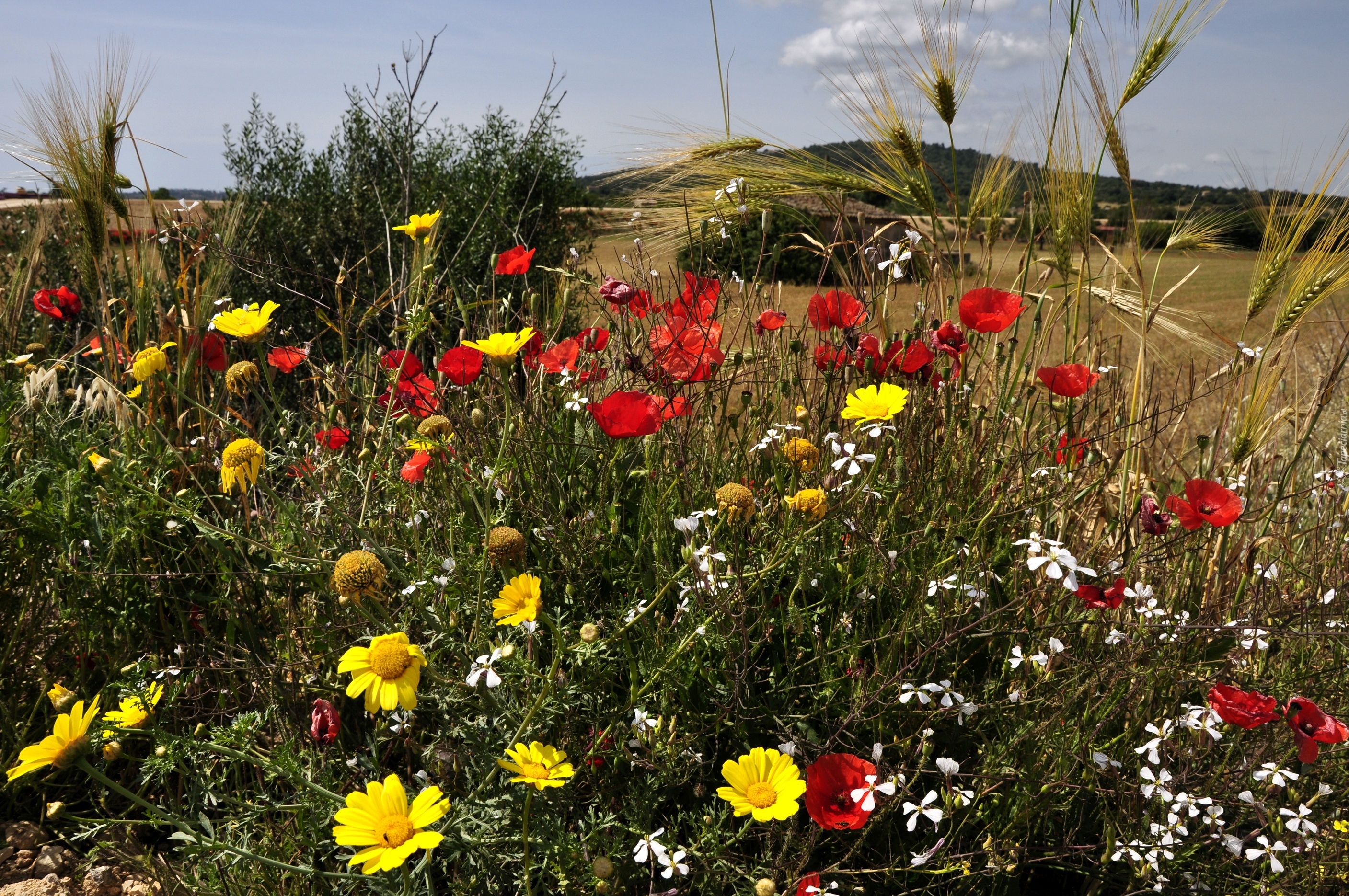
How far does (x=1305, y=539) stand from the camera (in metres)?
2.56

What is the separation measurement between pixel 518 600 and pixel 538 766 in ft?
0.78

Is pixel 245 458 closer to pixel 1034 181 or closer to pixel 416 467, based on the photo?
pixel 416 467

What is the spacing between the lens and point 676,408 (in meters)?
1.60

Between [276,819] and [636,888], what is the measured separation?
670 millimetres

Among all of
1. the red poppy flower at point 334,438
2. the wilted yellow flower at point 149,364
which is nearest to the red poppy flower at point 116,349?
the wilted yellow flower at point 149,364

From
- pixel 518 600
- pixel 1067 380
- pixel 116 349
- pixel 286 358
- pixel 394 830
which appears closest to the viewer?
pixel 394 830

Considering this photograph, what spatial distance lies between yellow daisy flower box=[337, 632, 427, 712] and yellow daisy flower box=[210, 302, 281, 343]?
0.73 m

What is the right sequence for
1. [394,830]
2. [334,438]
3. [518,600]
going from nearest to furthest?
1. [394,830]
2. [518,600]
3. [334,438]

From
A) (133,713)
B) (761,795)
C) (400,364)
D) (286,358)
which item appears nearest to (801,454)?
(761,795)

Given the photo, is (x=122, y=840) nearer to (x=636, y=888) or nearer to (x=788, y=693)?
(x=636, y=888)

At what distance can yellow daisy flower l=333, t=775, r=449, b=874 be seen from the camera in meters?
1.01

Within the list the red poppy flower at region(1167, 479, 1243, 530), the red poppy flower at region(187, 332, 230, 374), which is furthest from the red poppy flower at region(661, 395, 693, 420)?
the red poppy flower at region(187, 332, 230, 374)

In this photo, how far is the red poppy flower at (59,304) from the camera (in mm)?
2543

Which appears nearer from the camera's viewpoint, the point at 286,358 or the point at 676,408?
the point at 676,408
